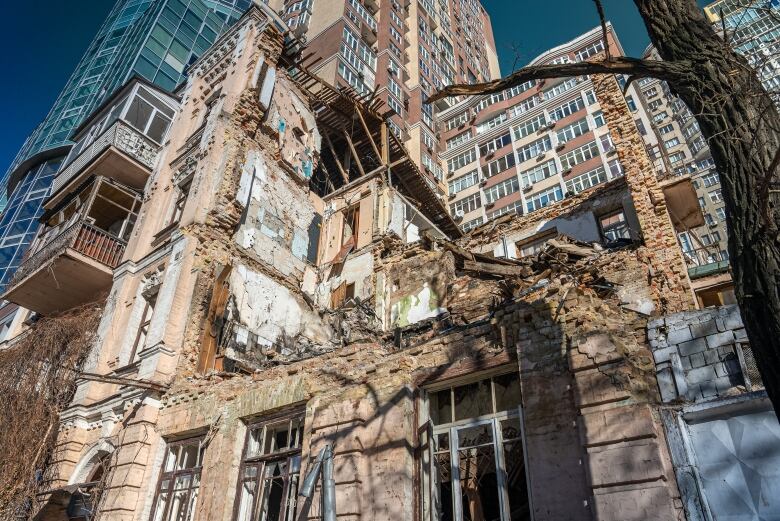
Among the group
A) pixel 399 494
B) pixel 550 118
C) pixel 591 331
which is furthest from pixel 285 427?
pixel 550 118

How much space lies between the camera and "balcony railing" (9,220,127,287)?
53.1 feet

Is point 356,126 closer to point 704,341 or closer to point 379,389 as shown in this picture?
point 379,389

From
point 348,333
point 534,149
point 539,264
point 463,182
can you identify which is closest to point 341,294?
point 348,333

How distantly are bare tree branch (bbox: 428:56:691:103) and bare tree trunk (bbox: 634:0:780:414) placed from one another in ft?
0.32

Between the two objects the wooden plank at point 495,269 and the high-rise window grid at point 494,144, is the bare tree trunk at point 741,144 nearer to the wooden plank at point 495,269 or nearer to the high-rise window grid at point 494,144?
the wooden plank at point 495,269

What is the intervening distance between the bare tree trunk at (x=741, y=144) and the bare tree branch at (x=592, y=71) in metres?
0.10

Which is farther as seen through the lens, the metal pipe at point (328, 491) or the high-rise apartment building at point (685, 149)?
the high-rise apartment building at point (685, 149)

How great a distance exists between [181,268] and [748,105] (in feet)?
42.6

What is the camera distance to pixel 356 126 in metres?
25.6

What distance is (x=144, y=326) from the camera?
1430 cm

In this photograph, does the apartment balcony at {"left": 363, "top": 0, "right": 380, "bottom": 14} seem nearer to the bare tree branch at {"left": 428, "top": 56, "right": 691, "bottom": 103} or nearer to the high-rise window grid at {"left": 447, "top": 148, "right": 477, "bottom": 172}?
the high-rise window grid at {"left": 447, "top": 148, "right": 477, "bottom": 172}

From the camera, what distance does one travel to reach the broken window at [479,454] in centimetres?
661

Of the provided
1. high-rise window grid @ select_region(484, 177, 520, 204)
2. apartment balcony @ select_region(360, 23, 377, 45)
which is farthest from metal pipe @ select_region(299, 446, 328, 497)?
apartment balcony @ select_region(360, 23, 377, 45)

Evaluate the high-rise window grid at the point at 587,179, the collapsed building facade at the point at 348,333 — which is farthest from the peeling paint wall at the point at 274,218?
the high-rise window grid at the point at 587,179
